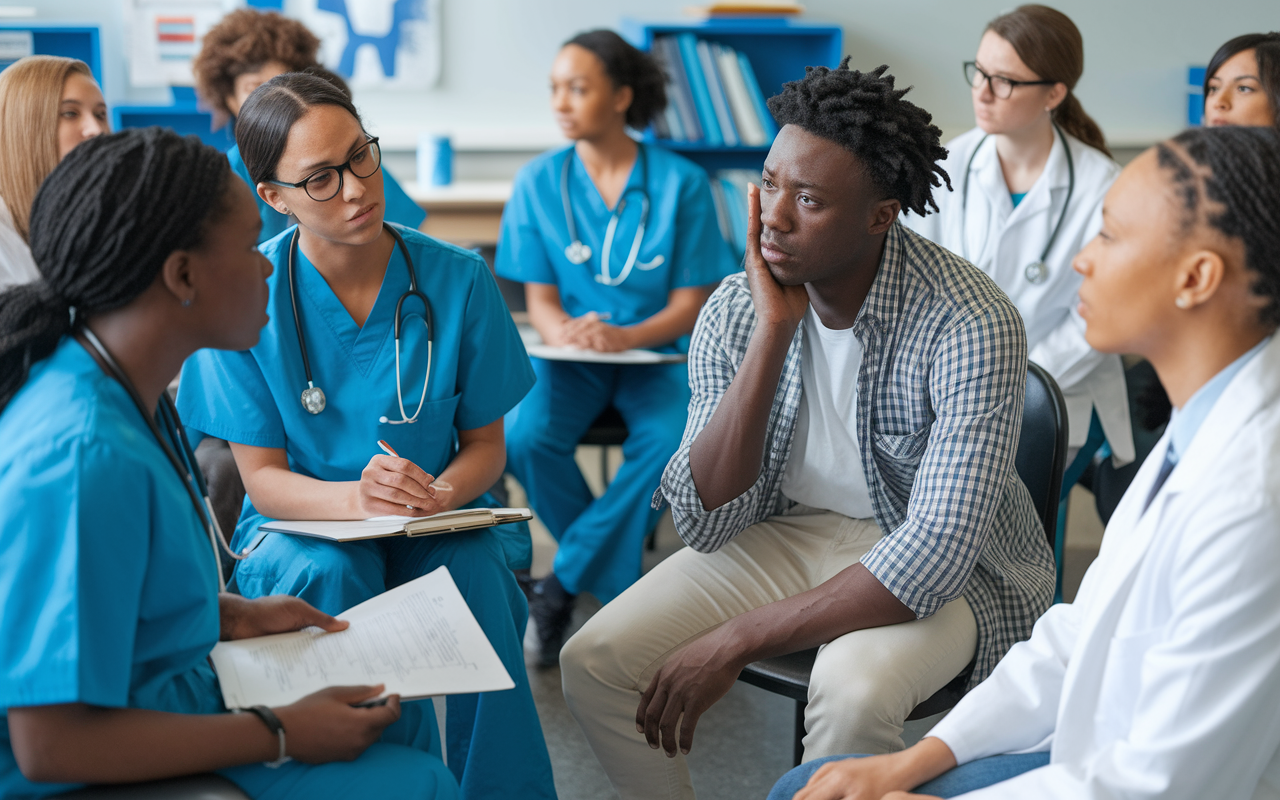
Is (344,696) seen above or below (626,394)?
above

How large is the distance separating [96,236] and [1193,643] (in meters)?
1.00

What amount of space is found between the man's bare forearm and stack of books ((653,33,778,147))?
7.94ft

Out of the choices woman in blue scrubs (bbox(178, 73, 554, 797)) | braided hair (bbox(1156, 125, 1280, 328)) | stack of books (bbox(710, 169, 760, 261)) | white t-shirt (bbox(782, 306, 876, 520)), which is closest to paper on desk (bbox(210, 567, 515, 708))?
woman in blue scrubs (bbox(178, 73, 554, 797))

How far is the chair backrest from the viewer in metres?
1.53

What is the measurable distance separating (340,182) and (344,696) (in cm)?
80

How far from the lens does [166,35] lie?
393cm

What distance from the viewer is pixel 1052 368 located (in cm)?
232

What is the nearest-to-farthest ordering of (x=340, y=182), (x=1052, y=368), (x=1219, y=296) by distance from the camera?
(x=1219, y=296), (x=340, y=182), (x=1052, y=368)

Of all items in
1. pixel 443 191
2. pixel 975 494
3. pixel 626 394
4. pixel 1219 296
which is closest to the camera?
pixel 1219 296

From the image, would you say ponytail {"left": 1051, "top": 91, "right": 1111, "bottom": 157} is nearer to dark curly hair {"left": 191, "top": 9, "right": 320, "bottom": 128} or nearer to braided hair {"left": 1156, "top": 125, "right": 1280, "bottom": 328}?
braided hair {"left": 1156, "top": 125, "right": 1280, "bottom": 328}

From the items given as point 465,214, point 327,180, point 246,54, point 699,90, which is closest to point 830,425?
point 327,180

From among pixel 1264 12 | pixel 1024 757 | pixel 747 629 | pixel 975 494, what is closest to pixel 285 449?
pixel 747 629

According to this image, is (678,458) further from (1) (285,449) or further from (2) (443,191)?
(2) (443,191)

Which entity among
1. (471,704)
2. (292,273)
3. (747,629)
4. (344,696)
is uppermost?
(292,273)
